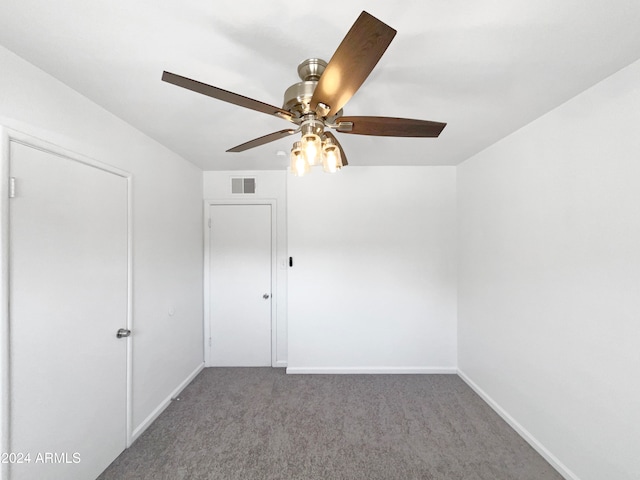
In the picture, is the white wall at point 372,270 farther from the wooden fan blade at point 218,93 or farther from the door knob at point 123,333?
the wooden fan blade at point 218,93

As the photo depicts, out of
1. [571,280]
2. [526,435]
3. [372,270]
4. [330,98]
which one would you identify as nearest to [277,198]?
[372,270]

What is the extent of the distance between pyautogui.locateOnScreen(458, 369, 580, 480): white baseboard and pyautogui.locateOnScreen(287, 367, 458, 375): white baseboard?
12.7 inches

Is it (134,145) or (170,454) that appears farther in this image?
(134,145)

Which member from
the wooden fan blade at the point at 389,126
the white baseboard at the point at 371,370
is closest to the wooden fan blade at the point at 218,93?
the wooden fan blade at the point at 389,126

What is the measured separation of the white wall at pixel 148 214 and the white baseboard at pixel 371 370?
124 cm

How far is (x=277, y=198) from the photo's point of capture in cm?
331

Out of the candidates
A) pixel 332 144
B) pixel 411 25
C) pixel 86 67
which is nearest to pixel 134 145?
pixel 86 67

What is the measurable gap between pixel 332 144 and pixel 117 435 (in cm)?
241

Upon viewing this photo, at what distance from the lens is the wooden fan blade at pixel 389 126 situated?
1.18 metres

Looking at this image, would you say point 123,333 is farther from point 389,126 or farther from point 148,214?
point 389,126

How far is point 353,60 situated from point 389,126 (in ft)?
1.52

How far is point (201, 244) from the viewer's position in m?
3.26

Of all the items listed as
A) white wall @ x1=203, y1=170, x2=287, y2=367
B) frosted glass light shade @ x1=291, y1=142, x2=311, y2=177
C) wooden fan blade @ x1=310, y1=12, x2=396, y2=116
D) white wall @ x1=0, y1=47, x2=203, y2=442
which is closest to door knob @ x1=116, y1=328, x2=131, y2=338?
white wall @ x1=0, y1=47, x2=203, y2=442

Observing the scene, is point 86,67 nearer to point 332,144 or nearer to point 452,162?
point 332,144
